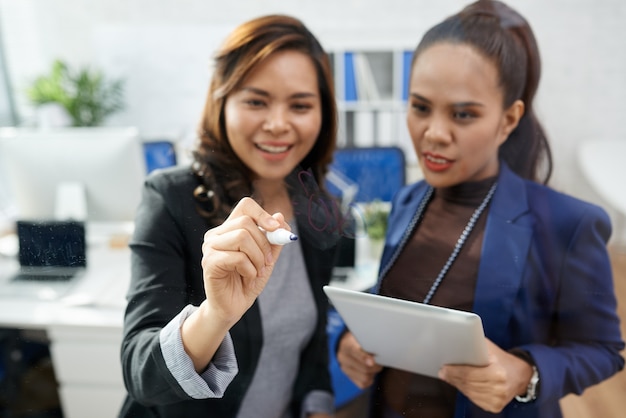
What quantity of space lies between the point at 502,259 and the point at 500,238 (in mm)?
17

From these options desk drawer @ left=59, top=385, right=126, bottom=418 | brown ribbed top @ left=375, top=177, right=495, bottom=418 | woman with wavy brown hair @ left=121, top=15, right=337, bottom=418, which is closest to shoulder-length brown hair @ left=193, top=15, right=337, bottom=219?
woman with wavy brown hair @ left=121, top=15, right=337, bottom=418

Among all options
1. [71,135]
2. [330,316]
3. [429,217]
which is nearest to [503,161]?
[429,217]

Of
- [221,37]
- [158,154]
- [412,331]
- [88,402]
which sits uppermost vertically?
[221,37]

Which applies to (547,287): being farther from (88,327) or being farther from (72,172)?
(72,172)

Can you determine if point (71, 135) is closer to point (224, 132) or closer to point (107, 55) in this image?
point (107, 55)

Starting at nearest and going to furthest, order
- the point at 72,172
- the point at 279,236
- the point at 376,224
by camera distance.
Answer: the point at 279,236, the point at 376,224, the point at 72,172

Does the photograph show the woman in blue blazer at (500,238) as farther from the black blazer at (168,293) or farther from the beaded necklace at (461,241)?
the black blazer at (168,293)

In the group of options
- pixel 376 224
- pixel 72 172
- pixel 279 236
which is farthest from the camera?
pixel 72 172

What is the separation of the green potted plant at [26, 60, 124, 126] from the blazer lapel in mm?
403

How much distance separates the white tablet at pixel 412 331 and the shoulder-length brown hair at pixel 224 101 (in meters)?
0.12

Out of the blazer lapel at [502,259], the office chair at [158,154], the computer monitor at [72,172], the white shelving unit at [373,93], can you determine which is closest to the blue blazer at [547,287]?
the blazer lapel at [502,259]

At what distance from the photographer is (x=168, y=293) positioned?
39 cm

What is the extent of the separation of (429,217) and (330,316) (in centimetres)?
A: 13

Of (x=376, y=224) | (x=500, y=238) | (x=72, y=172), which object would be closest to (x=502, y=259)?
(x=500, y=238)
